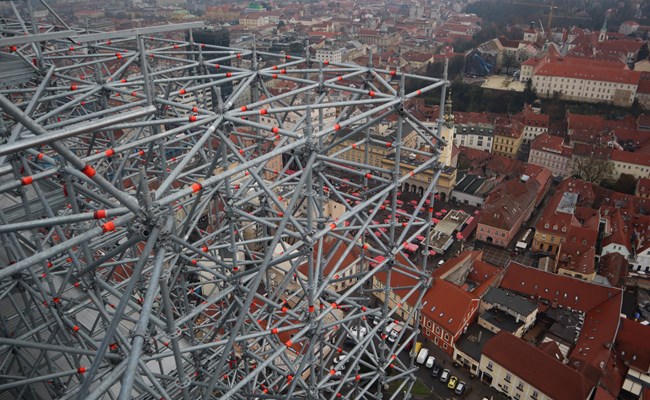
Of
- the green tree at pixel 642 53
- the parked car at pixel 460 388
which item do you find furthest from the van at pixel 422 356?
the green tree at pixel 642 53

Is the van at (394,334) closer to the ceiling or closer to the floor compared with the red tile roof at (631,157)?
closer to the floor

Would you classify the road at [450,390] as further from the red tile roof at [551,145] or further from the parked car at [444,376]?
the red tile roof at [551,145]

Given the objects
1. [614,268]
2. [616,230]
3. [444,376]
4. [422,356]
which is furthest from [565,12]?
[444,376]

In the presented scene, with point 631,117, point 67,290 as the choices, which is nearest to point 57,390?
point 67,290

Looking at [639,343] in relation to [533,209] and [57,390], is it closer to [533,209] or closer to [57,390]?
[533,209]

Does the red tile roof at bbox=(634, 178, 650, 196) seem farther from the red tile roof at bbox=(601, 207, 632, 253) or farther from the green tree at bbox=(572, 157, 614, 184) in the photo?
the red tile roof at bbox=(601, 207, 632, 253)

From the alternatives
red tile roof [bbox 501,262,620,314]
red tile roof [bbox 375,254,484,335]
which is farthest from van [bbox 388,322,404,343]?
red tile roof [bbox 501,262,620,314]

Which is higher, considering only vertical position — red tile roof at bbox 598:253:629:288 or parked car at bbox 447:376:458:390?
red tile roof at bbox 598:253:629:288

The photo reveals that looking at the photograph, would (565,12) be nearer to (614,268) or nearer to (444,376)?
(614,268)

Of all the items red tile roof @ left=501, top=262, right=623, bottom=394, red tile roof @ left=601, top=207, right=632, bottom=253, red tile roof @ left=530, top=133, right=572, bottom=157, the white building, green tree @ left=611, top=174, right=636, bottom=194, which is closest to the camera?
red tile roof @ left=501, top=262, right=623, bottom=394
